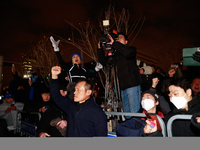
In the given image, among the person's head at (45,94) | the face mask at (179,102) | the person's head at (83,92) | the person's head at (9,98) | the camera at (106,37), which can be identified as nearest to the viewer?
the face mask at (179,102)

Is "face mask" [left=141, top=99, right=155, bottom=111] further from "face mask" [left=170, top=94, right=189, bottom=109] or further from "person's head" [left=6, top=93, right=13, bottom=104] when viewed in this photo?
"person's head" [left=6, top=93, right=13, bottom=104]

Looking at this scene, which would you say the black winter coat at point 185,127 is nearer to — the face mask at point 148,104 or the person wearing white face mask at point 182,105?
the person wearing white face mask at point 182,105

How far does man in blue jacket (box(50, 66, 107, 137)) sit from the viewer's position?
6.96 ft

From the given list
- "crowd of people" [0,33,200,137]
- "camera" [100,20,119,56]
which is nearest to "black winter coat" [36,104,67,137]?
"crowd of people" [0,33,200,137]

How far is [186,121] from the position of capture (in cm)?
191

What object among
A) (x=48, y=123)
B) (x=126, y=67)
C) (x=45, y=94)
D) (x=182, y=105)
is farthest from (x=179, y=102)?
(x=45, y=94)

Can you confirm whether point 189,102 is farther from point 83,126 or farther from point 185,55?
point 83,126

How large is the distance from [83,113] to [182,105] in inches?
49.8

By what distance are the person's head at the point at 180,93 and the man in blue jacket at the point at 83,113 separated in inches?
37.1

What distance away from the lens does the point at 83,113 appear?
219 cm

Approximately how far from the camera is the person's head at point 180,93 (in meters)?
2.11

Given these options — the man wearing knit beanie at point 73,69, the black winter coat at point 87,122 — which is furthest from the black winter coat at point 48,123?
the black winter coat at point 87,122

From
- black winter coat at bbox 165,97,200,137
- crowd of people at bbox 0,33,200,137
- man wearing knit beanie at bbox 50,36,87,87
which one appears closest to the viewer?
black winter coat at bbox 165,97,200,137

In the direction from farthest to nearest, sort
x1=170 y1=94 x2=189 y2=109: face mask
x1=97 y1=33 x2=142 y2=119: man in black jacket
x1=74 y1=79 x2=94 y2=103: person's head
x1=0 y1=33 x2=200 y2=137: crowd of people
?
1. x1=97 y1=33 x2=142 y2=119: man in black jacket
2. x1=74 y1=79 x2=94 y2=103: person's head
3. x1=170 y1=94 x2=189 y2=109: face mask
4. x1=0 y1=33 x2=200 y2=137: crowd of people
